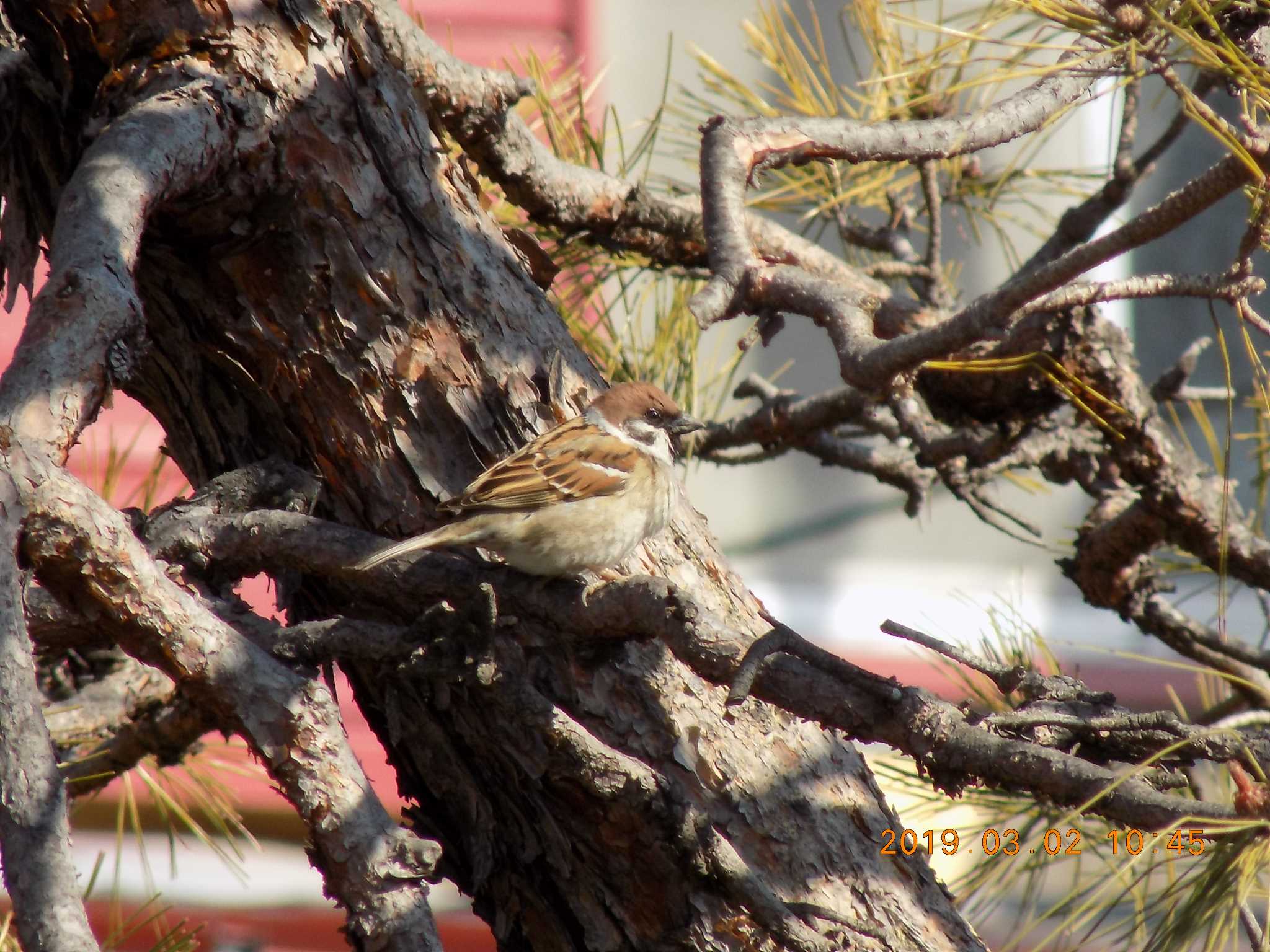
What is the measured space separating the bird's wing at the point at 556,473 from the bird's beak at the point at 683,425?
0.15 m

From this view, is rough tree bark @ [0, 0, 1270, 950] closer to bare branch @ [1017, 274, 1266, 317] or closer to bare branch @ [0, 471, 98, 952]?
bare branch @ [1017, 274, 1266, 317]

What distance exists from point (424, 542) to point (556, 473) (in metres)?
0.40

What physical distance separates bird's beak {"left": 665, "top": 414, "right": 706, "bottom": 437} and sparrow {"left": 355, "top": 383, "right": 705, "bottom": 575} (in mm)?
183

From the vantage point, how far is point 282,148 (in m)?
1.52

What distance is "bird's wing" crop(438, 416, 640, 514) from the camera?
5.06 ft

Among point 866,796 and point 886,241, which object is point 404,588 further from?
point 886,241

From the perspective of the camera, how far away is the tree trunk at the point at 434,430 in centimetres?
142

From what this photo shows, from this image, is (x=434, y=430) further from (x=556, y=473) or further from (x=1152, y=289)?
(x=1152, y=289)

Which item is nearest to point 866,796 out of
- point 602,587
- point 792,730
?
point 792,730

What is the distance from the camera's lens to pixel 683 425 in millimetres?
2123

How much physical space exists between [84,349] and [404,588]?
490 mm

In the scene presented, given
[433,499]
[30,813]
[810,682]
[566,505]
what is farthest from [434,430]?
[30,813]
